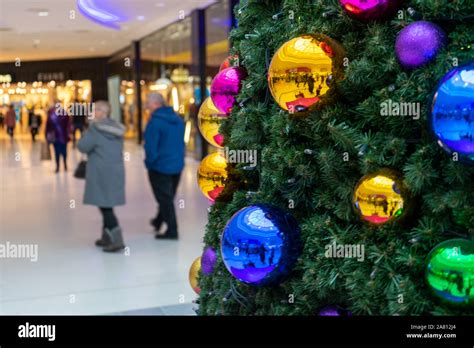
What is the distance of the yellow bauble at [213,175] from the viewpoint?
2389 millimetres

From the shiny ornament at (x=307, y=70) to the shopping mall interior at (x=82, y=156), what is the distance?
8.93 feet

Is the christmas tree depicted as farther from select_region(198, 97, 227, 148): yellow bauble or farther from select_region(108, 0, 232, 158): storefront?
select_region(108, 0, 232, 158): storefront

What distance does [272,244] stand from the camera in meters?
1.88

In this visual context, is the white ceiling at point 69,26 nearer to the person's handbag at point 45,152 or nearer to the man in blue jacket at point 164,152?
the person's handbag at point 45,152

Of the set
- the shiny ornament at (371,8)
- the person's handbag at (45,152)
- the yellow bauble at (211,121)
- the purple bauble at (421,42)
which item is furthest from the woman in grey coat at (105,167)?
the person's handbag at (45,152)

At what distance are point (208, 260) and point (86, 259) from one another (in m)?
4.06

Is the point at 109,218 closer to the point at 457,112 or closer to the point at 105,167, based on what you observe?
the point at 105,167

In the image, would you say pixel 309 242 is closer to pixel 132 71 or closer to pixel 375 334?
pixel 375 334

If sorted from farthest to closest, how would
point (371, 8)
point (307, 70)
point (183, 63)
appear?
point (183, 63)
point (307, 70)
point (371, 8)

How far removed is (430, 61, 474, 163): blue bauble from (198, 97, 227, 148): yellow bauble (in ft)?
3.91

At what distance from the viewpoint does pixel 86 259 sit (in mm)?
6270

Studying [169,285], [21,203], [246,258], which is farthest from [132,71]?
[246,258]

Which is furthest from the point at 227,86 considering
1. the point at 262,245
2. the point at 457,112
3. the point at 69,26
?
the point at 69,26

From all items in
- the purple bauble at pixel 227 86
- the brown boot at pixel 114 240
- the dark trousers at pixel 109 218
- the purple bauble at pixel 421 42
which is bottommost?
the brown boot at pixel 114 240
